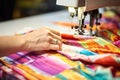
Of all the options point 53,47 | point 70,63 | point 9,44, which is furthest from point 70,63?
point 9,44

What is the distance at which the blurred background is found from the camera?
6.70ft

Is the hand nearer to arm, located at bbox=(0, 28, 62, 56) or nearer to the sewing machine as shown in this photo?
arm, located at bbox=(0, 28, 62, 56)

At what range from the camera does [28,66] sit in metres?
0.81

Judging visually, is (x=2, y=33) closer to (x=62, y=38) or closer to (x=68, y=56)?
(x=62, y=38)

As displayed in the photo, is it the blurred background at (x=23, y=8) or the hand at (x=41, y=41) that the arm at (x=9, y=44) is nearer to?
the hand at (x=41, y=41)

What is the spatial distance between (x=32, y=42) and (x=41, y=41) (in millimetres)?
39

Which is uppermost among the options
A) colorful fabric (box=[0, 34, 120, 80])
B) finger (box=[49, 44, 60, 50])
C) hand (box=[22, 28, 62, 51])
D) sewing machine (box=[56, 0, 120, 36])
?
sewing machine (box=[56, 0, 120, 36])

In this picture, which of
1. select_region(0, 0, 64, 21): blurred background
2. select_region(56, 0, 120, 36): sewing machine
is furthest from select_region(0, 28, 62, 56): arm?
select_region(0, 0, 64, 21): blurred background

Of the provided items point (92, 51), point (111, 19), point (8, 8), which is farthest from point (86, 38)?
point (8, 8)

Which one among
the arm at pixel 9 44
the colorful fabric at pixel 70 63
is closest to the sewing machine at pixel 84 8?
the colorful fabric at pixel 70 63

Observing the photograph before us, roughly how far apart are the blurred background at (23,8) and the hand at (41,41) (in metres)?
1.16

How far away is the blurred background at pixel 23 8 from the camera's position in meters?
2.04

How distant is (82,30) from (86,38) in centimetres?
11

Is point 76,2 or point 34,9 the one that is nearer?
point 76,2
